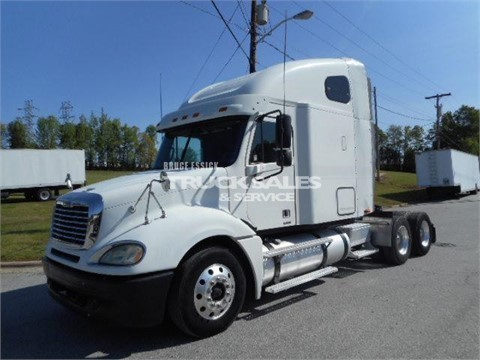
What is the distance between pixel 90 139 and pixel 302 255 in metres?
98.5

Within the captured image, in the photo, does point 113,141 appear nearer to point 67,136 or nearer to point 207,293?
point 67,136

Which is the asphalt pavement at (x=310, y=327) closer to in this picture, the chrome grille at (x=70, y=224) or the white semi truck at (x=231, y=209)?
the white semi truck at (x=231, y=209)

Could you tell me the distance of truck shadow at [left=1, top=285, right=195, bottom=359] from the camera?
395cm

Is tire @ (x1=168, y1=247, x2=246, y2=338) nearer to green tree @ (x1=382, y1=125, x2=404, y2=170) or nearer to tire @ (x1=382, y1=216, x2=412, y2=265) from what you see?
tire @ (x1=382, y1=216, x2=412, y2=265)

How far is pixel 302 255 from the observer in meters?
5.65

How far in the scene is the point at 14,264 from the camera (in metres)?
8.27

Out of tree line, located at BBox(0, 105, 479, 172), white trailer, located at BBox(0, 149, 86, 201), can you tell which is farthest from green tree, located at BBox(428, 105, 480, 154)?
white trailer, located at BBox(0, 149, 86, 201)

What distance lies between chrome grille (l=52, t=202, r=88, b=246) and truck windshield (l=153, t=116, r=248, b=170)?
1.61 meters

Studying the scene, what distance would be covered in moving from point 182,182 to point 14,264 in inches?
234

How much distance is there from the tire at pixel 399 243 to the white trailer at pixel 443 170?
861 inches

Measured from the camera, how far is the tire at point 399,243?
24.4 ft

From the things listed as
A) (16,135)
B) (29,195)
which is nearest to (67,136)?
(16,135)

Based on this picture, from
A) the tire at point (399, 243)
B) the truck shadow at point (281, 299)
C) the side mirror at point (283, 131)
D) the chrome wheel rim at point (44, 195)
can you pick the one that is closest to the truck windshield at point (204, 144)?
the side mirror at point (283, 131)

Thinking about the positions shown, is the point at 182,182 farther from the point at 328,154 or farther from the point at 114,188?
the point at 328,154
